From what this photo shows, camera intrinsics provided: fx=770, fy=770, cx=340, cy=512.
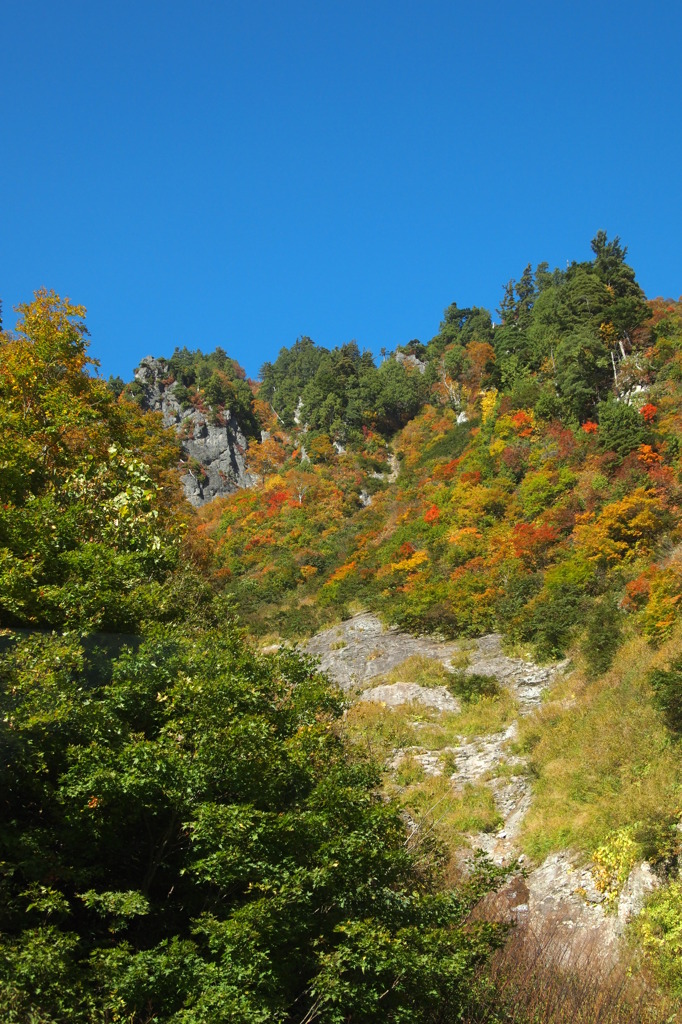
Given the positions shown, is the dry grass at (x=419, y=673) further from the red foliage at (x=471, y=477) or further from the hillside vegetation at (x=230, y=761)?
the red foliage at (x=471, y=477)

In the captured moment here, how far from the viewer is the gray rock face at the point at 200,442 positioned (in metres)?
64.2

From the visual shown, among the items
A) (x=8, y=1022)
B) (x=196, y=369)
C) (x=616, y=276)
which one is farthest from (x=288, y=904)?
(x=196, y=369)

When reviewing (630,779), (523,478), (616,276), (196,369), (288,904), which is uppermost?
(196,369)

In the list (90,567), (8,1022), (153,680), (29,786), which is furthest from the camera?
(90,567)

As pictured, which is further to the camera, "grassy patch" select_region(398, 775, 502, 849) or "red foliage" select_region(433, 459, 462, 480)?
"red foliage" select_region(433, 459, 462, 480)

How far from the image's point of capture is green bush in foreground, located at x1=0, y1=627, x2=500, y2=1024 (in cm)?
754

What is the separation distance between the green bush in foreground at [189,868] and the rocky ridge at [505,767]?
6.17 ft

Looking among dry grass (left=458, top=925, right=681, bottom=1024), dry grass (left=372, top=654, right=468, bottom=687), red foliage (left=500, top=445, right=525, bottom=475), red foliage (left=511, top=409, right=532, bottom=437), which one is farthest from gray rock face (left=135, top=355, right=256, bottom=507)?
dry grass (left=458, top=925, right=681, bottom=1024)

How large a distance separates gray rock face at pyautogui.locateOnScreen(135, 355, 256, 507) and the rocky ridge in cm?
3385

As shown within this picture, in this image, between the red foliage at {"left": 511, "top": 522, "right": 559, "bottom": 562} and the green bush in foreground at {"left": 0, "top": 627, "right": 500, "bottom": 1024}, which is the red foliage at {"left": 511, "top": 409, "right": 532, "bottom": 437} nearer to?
the red foliage at {"left": 511, "top": 522, "right": 559, "bottom": 562}

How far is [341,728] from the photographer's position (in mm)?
15719

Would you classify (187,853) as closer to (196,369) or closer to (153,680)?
(153,680)

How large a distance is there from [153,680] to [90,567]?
6.90 feet

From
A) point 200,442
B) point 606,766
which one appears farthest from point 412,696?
point 200,442
